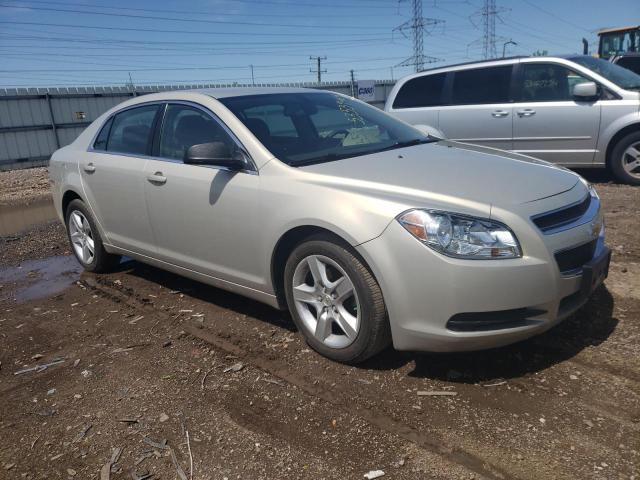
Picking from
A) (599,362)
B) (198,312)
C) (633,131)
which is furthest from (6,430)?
(633,131)

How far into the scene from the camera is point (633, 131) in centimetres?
734

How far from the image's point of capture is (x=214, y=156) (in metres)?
3.56

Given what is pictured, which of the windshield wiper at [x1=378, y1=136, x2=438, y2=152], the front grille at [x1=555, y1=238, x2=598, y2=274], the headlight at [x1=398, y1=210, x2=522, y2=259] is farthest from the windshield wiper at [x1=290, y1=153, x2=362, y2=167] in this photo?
the front grille at [x1=555, y1=238, x2=598, y2=274]

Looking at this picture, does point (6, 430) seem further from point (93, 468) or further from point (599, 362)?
point (599, 362)

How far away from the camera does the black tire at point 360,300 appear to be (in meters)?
2.98

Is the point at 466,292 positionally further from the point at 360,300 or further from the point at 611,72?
the point at 611,72

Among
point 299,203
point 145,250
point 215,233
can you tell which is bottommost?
point 145,250

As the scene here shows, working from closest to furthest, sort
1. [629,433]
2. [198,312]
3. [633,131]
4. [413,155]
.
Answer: [629,433], [413,155], [198,312], [633,131]

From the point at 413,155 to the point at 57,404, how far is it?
266cm

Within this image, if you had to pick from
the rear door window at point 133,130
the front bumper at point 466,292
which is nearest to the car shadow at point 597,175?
the front bumper at point 466,292

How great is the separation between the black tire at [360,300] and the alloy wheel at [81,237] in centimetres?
294

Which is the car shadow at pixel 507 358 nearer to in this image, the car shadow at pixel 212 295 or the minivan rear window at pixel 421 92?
the car shadow at pixel 212 295

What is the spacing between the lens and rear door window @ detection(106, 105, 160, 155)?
4520 mm

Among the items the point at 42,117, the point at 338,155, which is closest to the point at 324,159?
the point at 338,155
